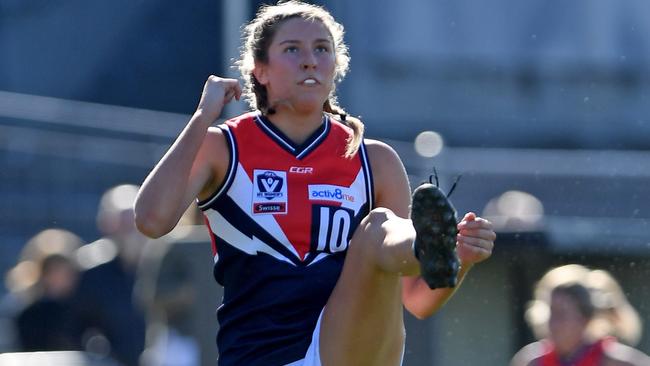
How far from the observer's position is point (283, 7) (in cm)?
514

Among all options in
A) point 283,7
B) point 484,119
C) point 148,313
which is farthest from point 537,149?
point 283,7

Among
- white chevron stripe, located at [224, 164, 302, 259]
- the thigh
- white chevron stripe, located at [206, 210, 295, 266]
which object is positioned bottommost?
the thigh

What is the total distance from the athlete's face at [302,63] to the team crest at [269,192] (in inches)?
10.0

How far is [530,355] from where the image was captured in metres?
6.85

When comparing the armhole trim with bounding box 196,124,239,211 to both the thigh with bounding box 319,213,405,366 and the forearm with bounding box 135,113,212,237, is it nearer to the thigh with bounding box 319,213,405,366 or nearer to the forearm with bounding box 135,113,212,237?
the forearm with bounding box 135,113,212,237

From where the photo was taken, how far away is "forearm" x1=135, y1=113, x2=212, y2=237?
4754mm

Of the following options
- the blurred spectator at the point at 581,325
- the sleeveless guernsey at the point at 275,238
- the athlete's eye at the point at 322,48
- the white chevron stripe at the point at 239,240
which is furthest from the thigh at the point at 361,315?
the blurred spectator at the point at 581,325

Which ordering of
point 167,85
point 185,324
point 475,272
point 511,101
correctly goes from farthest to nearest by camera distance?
point 511,101 → point 167,85 → point 475,272 → point 185,324

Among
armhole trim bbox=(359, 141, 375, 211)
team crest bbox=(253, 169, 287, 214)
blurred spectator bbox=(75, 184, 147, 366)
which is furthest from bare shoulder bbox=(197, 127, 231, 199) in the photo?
blurred spectator bbox=(75, 184, 147, 366)

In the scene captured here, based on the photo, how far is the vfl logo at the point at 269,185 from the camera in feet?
16.2

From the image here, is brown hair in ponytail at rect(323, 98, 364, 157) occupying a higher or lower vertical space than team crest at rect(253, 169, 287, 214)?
higher

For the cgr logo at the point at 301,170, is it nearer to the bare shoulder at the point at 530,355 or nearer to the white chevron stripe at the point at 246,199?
the white chevron stripe at the point at 246,199

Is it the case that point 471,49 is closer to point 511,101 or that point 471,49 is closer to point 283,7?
point 511,101

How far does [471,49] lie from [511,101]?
1.84 feet
